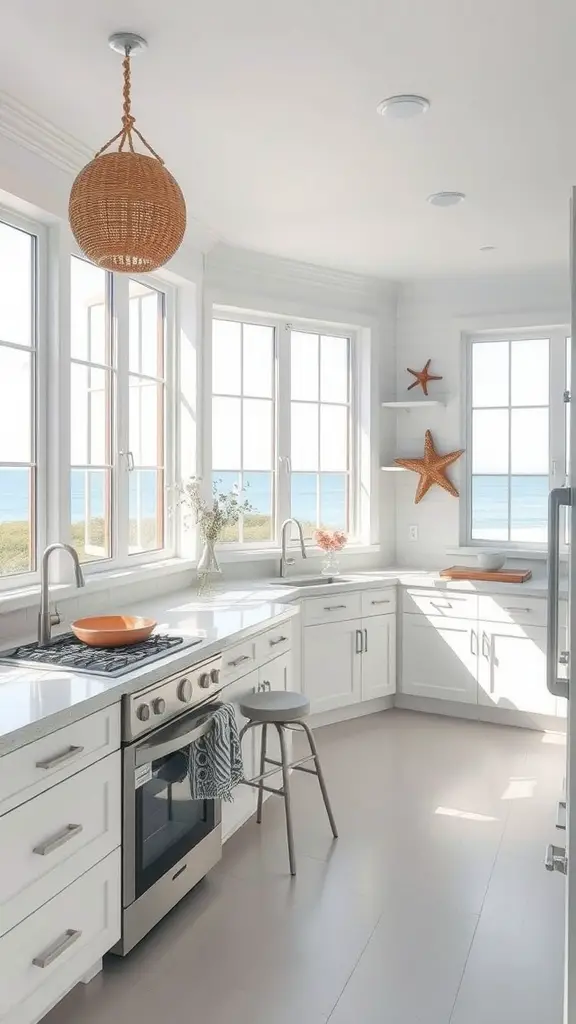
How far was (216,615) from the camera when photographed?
3.35 metres

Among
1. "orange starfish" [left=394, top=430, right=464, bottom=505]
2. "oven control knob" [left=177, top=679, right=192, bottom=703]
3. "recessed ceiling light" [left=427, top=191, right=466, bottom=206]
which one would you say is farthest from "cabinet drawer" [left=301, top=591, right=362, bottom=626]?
"recessed ceiling light" [left=427, top=191, right=466, bottom=206]

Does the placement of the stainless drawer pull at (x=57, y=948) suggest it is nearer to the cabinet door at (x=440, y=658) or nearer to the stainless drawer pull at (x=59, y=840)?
the stainless drawer pull at (x=59, y=840)

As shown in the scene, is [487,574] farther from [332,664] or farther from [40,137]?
[40,137]

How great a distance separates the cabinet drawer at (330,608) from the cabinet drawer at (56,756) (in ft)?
7.32

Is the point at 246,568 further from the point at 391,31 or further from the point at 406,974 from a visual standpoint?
the point at 391,31

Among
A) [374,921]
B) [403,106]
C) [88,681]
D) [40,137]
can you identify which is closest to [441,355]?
[403,106]

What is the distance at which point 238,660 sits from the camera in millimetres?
3094

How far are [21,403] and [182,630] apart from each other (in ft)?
3.51

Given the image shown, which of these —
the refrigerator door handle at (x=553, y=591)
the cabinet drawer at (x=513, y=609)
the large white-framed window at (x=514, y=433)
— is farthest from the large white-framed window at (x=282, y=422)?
the refrigerator door handle at (x=553, y=591)

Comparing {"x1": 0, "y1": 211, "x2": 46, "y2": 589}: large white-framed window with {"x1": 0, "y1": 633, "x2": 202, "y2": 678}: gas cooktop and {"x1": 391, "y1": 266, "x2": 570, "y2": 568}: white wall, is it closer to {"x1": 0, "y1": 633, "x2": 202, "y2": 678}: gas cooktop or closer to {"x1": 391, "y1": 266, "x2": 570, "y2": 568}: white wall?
{"x1": 0, "y1": 633, "x2": 202, "y2": 678}: gas cooktop

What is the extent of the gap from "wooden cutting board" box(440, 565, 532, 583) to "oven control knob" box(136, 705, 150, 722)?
2.83 meters

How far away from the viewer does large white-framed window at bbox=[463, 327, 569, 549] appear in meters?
5.10

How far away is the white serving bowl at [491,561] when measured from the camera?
4910 millimetres

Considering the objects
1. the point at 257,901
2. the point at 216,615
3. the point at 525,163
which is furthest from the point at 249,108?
the point at 257,901
